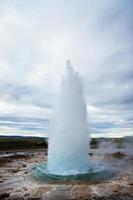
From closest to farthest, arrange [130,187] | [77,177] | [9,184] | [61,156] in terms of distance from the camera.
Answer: [130,187], [9,184], [77,177], [61,156]

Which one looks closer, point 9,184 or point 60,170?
point 9,184

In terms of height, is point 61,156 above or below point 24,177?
above

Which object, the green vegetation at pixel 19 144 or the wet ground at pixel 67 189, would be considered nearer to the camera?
the wet ground at pixel 67 189

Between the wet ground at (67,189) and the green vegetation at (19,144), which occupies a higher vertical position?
the green vegetation at (19,144)

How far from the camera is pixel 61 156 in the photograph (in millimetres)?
25359

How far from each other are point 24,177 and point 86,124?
7643mm

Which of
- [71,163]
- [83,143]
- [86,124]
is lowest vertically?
[71,163]

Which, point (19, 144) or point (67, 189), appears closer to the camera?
point (67, 189)

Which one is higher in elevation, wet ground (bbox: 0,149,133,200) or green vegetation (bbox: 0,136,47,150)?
green vegetation (bbox: 0,136,47,150)

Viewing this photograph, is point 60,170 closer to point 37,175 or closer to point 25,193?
point 37,175

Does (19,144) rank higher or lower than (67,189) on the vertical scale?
higher

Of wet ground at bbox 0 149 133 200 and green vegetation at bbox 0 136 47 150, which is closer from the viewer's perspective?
wet ground at bbox 0 149 133 200

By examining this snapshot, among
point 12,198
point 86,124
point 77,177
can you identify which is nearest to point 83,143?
point 86,124

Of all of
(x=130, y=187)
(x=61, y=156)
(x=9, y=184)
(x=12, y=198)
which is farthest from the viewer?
(x=61, y=156)
